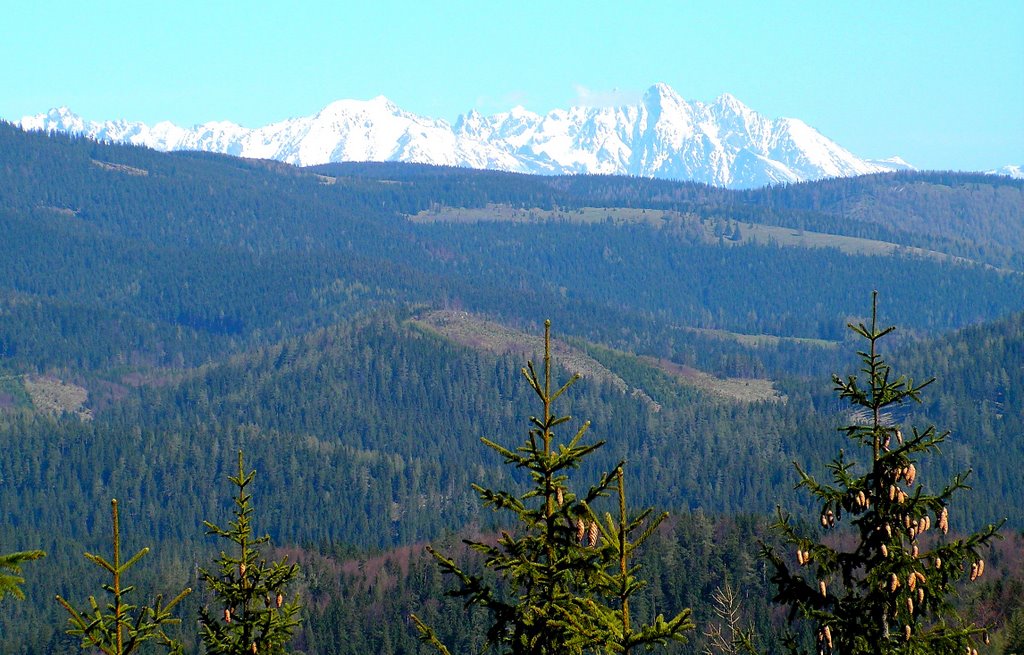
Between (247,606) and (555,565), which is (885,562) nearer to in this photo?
(555,565)

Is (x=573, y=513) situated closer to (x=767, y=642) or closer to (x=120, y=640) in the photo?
(x=120, y=640)

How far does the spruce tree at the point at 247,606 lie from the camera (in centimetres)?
3275

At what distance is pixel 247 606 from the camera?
34312 mm

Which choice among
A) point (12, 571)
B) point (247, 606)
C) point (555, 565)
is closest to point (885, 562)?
point (555, 565)

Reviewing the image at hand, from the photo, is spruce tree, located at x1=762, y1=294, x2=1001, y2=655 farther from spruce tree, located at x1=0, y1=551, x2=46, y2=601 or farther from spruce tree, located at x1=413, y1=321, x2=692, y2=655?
spruce tree, located at x1=0, y1=551, x2=46, y2=601

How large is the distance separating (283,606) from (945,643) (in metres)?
17.2

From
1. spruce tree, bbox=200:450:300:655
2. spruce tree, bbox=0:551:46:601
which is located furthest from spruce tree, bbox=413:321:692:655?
spruce tree, bbox=200:450:300:655

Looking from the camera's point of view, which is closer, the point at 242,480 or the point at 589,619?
the point at 589,619

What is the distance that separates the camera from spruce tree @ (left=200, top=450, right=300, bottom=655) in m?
32.8

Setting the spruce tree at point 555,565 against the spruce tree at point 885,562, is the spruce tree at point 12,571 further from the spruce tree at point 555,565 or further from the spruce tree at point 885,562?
the spruce tree at point 885,562

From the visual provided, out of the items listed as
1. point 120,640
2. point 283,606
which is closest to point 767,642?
point 283,606

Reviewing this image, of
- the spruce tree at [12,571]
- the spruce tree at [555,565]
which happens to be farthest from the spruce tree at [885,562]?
the spruce tree at [12,571]

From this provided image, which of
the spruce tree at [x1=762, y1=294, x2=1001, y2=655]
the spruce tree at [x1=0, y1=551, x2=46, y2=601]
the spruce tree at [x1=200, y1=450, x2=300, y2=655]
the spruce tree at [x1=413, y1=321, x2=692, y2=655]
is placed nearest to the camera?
the spruce tree at [x1=0, y1=551, x2=46, y2=601]

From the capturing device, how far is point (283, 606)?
35938 millimetres
